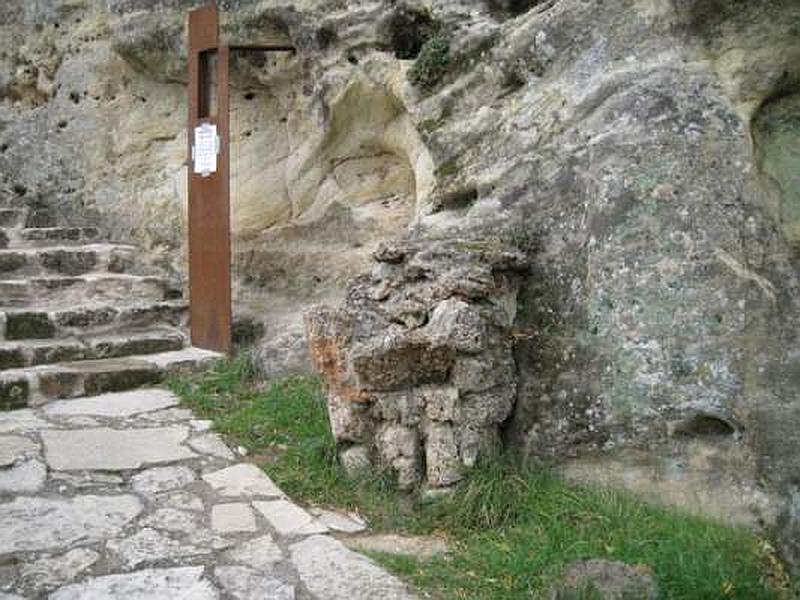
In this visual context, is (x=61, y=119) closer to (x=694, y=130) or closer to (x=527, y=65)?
(x=527, y=65)

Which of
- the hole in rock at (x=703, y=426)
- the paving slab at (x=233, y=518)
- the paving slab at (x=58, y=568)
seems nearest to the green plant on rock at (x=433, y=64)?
the hole in rock at (x=703, y=426)

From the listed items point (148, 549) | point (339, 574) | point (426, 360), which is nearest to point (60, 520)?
point (148, 549)

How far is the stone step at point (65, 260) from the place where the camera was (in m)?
7.03

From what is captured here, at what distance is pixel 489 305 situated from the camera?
381cm

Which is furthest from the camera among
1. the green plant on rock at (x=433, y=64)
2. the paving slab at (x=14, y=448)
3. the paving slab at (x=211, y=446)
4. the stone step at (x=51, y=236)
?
the stone step at (x=51, y=236)

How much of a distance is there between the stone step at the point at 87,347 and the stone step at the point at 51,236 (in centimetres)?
183

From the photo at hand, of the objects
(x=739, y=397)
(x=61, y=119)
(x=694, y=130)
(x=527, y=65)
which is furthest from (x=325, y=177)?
(x=739, y=397)

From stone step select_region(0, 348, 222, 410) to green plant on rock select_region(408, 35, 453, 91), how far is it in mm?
2587

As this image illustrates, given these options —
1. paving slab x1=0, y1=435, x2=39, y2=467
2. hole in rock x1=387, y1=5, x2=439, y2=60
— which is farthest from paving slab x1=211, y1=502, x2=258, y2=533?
hole in rock x1=387, y1=5, x2=439, y2=60

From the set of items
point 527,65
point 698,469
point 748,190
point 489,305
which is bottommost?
point 698,469

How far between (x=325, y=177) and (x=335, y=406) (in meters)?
3.40

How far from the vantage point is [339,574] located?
3086 mm

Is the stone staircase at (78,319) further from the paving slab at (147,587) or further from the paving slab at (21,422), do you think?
the paving slab at (147,587)

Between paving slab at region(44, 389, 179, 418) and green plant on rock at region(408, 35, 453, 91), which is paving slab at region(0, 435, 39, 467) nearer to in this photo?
paving slab at region(44, 389, 179, 418)
